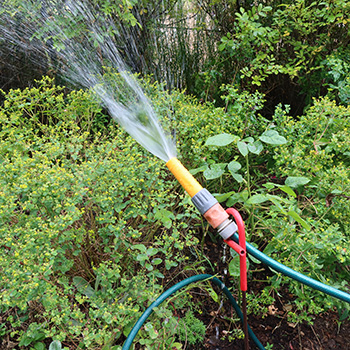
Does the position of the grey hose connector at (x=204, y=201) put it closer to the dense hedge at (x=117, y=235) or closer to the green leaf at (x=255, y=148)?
the dense hedge at (x=117, y=235)

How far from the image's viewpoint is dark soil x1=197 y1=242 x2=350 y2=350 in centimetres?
163

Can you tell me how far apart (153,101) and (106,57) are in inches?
48.5

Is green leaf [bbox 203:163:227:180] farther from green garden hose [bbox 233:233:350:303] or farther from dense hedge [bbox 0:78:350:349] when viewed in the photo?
green garden hose [bbox 233:233:350:303]

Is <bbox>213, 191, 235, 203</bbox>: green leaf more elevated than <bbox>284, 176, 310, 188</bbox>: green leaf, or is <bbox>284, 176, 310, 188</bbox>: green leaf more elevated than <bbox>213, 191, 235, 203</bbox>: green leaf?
<bbox>213, 191, 235, 203</bbox>: green leaf

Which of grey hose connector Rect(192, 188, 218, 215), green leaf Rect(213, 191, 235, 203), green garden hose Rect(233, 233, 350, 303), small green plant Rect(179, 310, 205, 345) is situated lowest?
small green plant Rect(179, 310, 205, 345)

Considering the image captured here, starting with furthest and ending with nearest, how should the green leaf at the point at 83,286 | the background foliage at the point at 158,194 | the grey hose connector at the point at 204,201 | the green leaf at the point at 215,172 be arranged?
the green leaf at the point at 215,172, the green leaf at the point at 83,286, the background foliage at the point at 158,194, the grey hose connector at the point at 204,201

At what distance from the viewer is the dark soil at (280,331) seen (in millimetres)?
1628

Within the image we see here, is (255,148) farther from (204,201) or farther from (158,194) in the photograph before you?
(204,201)

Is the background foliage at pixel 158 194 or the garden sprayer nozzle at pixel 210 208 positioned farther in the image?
the background foliage at pixel 158 194

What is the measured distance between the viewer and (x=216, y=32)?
3309 millimetres

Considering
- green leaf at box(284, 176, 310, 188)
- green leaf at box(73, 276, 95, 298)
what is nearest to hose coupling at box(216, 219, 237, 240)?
green leaf at box(284, 176, 310, 188)

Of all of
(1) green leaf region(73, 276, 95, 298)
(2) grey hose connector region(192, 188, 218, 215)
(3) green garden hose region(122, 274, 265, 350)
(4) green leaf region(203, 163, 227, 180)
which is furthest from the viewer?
(4) green leaf region(203, 163, 227, 180)

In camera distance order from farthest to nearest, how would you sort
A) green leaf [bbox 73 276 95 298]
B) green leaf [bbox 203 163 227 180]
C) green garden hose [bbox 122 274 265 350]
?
green leaf [bbox 203 163 227 180], green leaf [bbox 73 276 95 298], green garden hose [bbox 122 274 265 350]

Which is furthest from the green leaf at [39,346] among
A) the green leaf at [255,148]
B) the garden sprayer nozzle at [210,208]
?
the green leaf at [255,148]
